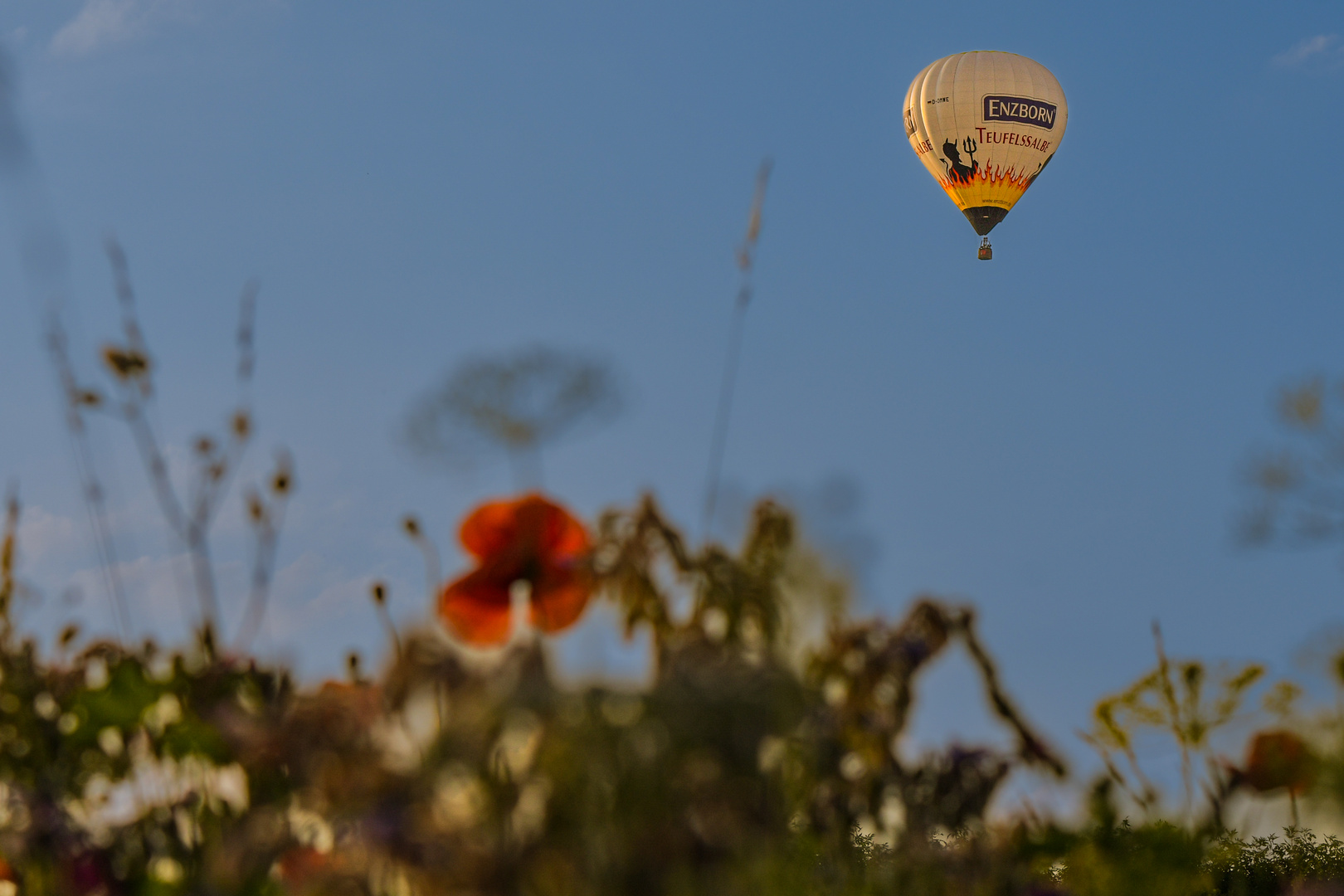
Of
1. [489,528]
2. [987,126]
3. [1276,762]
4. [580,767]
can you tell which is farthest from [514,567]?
[987,126]

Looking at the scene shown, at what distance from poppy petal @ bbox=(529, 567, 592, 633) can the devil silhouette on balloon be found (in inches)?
1214

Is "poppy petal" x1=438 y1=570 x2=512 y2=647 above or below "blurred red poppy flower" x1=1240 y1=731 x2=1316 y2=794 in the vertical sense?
above

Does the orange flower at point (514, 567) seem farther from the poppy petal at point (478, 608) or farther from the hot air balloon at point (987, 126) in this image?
the hot air balloon at point (987, 126)

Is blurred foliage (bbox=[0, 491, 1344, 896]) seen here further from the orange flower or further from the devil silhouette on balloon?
the devil silhouette on balloon

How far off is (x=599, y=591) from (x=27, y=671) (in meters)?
1.76

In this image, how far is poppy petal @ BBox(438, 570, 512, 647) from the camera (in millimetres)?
2859

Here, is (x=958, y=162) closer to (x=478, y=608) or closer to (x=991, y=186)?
(x=991, y=186)

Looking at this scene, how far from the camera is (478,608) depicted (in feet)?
9.52

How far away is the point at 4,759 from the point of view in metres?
3.61

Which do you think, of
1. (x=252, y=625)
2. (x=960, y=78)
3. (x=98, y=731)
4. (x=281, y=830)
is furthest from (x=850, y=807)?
(x=960, y=78)

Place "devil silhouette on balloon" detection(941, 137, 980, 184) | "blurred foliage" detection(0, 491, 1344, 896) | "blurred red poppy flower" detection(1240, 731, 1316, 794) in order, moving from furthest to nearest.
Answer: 1. "devil silhouette on balloon" detection(941, 137, 980, 184)
2. "blurred red poppy flower" detection(1240, 731, 1316, 794)
3. "blurred foliage" detection(0, 491, 1344, 896)

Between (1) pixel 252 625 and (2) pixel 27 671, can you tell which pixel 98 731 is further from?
(1) pixel 252 625

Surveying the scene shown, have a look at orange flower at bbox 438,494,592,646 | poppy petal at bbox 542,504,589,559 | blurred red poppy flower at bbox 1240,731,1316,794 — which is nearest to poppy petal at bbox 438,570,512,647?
orange flower at bbox 438,494,592,646

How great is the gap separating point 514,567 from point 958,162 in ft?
102
